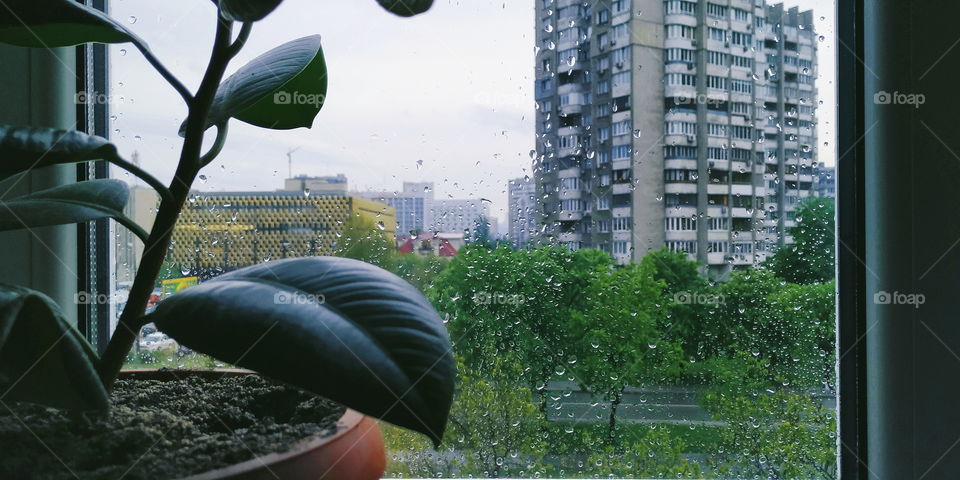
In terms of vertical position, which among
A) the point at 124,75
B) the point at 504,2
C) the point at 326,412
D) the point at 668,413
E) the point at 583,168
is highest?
the point at 504,2

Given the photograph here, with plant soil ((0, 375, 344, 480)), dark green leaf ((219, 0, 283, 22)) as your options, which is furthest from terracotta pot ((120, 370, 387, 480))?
dark green leaf ((219, 0, 283, 22))

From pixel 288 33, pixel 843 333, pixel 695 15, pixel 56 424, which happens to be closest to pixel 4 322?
pixel 56 424

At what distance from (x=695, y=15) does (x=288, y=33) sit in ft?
1.94

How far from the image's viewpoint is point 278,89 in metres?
0.52

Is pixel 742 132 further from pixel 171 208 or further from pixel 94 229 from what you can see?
pixel 94 229

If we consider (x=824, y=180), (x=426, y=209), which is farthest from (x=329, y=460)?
(x=824, y=180)

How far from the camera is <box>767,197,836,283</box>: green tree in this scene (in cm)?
95

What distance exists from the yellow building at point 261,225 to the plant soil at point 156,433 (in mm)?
425

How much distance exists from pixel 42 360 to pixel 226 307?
13cm

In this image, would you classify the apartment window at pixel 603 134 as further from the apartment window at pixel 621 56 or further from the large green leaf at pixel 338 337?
the large green leaf at pixel 338 337

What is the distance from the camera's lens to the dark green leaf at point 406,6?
0.49m

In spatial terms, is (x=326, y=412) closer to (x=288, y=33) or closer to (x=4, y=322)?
(x=4, y=322)

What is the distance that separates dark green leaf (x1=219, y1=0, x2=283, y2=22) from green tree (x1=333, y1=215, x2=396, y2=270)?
0.55 metres

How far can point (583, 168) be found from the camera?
98cm
